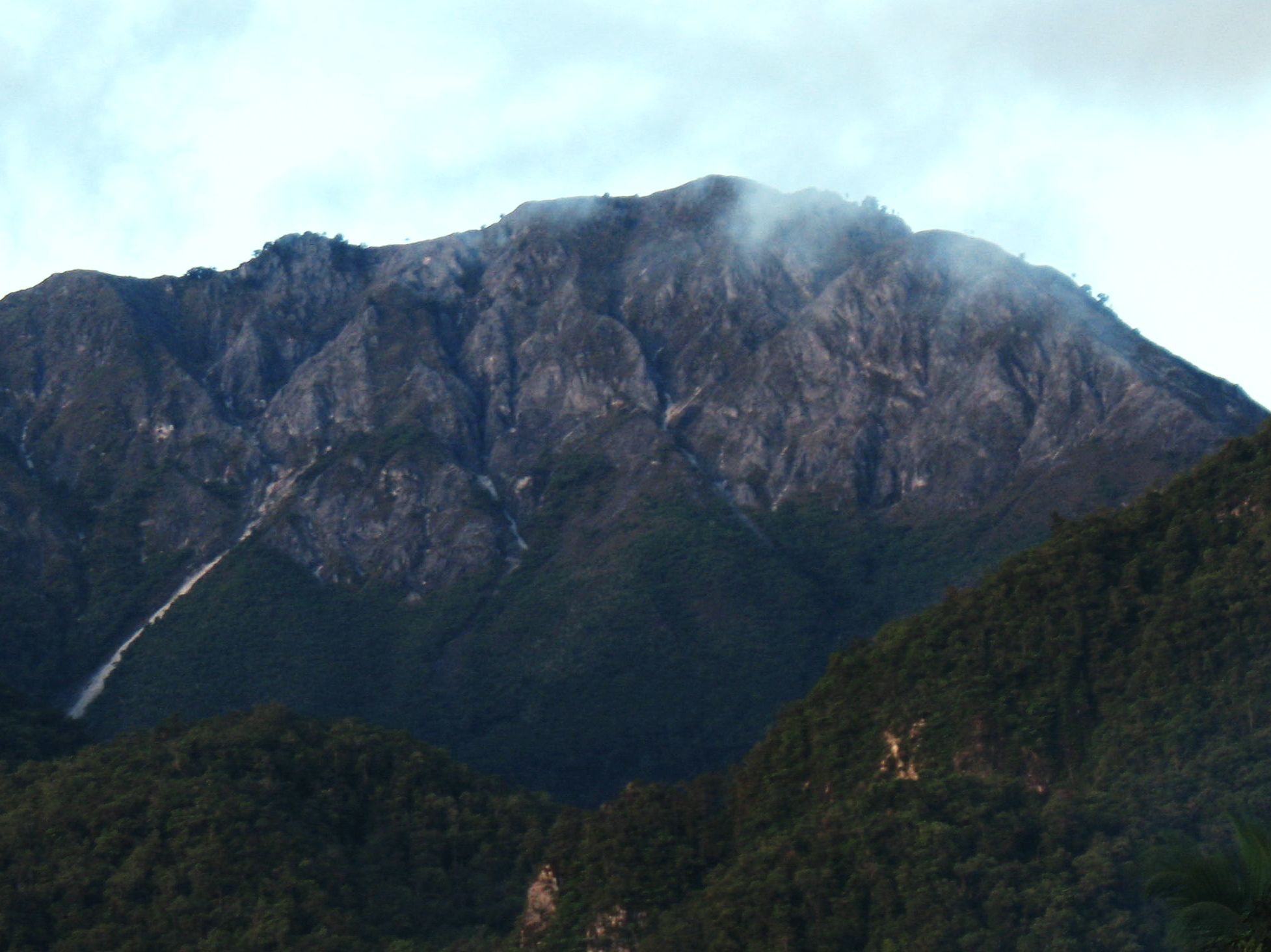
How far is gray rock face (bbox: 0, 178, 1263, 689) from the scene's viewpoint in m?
144

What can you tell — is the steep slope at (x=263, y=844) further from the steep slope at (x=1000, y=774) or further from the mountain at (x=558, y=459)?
the mountain at (x=558, y=459)

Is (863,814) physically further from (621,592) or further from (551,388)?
(551,388)

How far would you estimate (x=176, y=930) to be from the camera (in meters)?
60.0

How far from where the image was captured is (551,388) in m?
166

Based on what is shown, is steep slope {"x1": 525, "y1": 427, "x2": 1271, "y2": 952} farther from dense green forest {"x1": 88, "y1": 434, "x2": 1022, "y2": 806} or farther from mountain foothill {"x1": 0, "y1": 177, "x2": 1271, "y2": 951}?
dense green forest {"x1": 88, "y1": 434, "x2": 1022, "y2": 806}

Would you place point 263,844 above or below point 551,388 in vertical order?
below

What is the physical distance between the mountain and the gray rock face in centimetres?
38

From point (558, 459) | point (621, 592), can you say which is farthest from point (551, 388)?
point (621, 592)

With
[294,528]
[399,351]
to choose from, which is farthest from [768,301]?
[294,528]

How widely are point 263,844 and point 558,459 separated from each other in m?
95.2

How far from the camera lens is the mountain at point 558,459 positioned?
126500 mm

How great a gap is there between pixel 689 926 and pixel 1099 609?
20128 millimetres

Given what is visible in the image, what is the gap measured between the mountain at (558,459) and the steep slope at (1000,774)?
5200cm

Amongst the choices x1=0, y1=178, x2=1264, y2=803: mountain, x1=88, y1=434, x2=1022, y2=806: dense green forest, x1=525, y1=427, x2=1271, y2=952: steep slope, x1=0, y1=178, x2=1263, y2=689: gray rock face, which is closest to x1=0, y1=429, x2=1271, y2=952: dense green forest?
x1=525, y1=427, x2=1271, y2=952: steep slope
